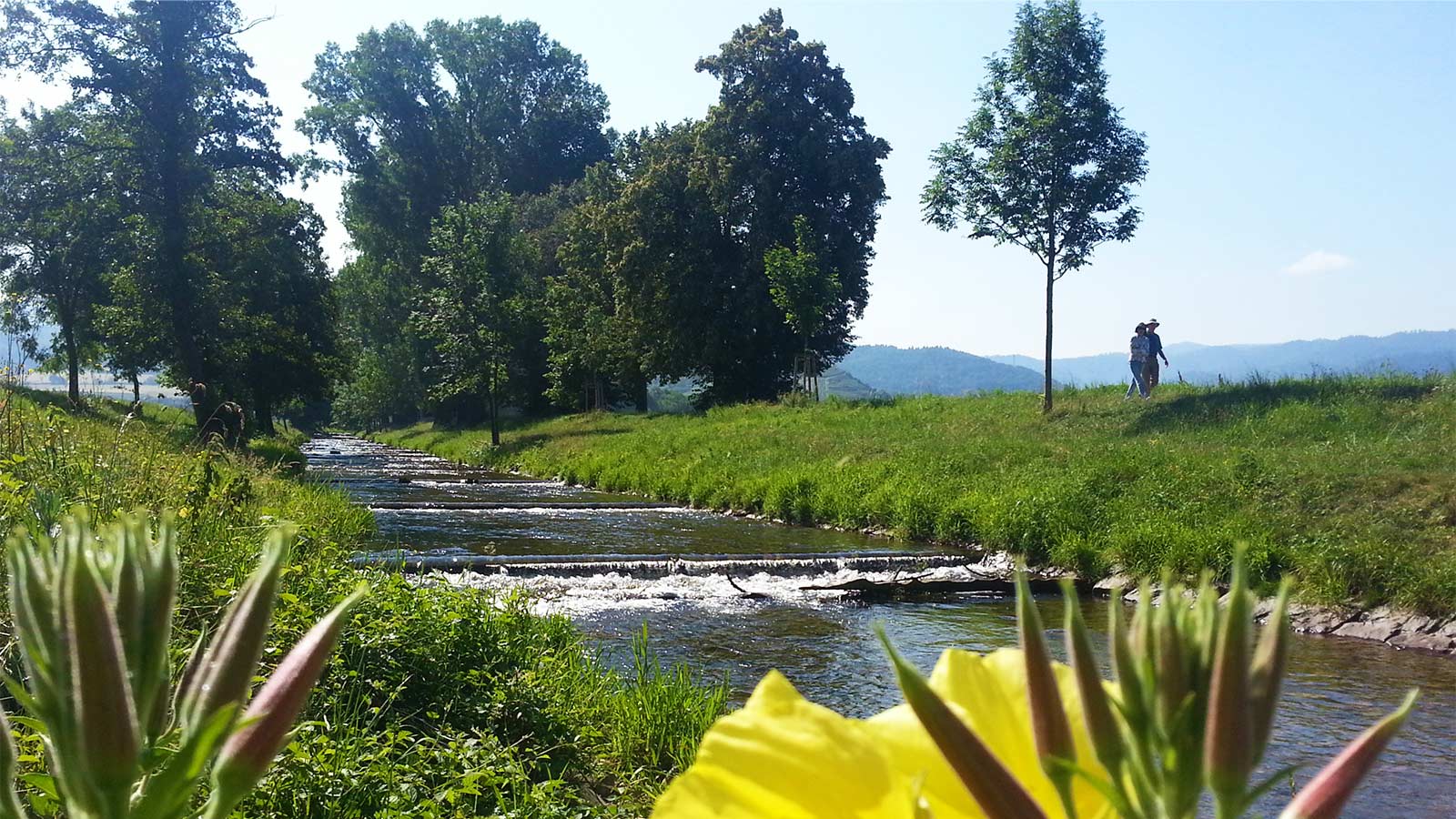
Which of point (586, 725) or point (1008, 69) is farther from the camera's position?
point (1008, 69)

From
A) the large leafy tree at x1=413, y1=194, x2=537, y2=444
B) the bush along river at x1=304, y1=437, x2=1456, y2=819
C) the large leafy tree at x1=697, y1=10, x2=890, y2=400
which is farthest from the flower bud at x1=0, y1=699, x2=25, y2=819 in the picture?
the large leafy tree at x1=413, y1=194, x2=537, y2=444

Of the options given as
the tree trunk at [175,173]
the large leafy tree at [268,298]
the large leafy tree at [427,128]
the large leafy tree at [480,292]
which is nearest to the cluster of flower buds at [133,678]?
the tree trunk at [175,173]

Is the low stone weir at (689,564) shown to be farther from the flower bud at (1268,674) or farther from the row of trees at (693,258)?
the row of trees at (693,258)

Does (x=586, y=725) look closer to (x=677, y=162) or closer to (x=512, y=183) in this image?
(x=677, y=162)

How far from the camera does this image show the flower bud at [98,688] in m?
0.37

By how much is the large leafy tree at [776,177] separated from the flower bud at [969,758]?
35598 mm

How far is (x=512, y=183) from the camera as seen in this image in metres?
55.5

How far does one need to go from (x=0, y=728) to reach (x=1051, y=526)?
563 inches

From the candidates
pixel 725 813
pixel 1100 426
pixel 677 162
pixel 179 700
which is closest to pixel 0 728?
pixel 179 700

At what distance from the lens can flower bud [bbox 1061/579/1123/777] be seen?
38 centimetres

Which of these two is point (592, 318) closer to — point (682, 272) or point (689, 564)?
point (682, 272)

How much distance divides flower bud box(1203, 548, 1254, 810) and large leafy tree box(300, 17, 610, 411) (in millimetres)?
53442

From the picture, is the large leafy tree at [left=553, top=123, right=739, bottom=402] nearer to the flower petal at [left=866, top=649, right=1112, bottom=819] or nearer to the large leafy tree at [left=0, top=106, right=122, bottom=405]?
the large leafy tree at [left=0, top=106, right=122, bottom=405]

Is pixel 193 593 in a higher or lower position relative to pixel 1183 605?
lower
